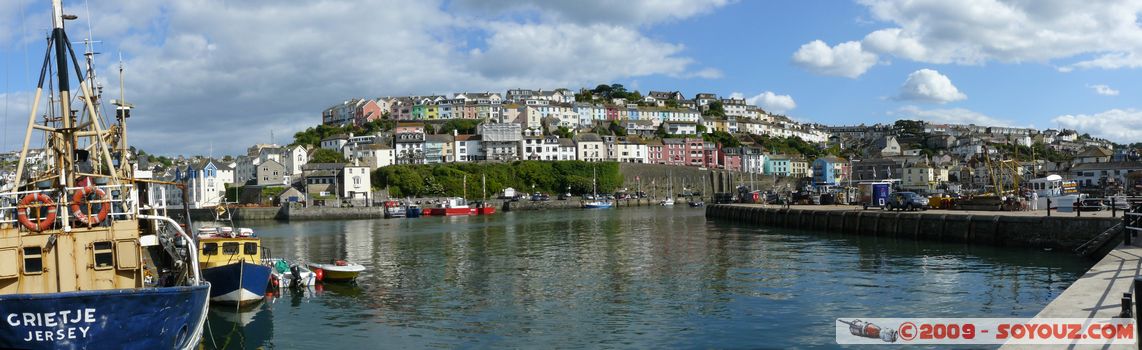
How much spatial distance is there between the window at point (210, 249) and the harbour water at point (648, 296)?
7.33 feet

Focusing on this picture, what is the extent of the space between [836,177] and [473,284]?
475ft

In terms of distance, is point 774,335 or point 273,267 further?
Answer: point 273,267

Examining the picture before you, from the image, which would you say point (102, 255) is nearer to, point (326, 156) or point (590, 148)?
point (326, 156)

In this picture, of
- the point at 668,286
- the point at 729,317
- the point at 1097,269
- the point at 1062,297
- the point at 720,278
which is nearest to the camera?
the point at 1062,297

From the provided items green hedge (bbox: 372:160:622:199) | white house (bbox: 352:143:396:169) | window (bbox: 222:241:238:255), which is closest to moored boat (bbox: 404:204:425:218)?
green hedge (bbox: 372:160:622:199)

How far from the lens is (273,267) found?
2898 centimetres

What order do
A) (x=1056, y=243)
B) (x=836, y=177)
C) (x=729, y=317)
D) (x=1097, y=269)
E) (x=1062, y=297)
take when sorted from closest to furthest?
(x=1062, y=297) < (x=1097, y=269) < (x=729, y=317) < (x=1056, y=243) < (x=836, y=177)

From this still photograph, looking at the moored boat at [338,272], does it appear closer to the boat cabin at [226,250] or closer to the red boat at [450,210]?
the boat cabin at [226,250]

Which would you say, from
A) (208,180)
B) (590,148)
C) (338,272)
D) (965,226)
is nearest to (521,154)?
(590,148)

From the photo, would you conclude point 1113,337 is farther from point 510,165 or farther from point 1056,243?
point 510,165

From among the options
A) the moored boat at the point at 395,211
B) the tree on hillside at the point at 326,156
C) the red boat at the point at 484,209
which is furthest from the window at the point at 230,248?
the tree on hillside at the point at 326,156

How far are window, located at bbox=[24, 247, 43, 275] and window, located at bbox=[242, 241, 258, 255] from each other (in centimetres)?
1054

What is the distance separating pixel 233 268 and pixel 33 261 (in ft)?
29.2

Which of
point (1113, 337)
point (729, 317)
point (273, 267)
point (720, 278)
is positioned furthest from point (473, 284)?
point (1113, 337)
